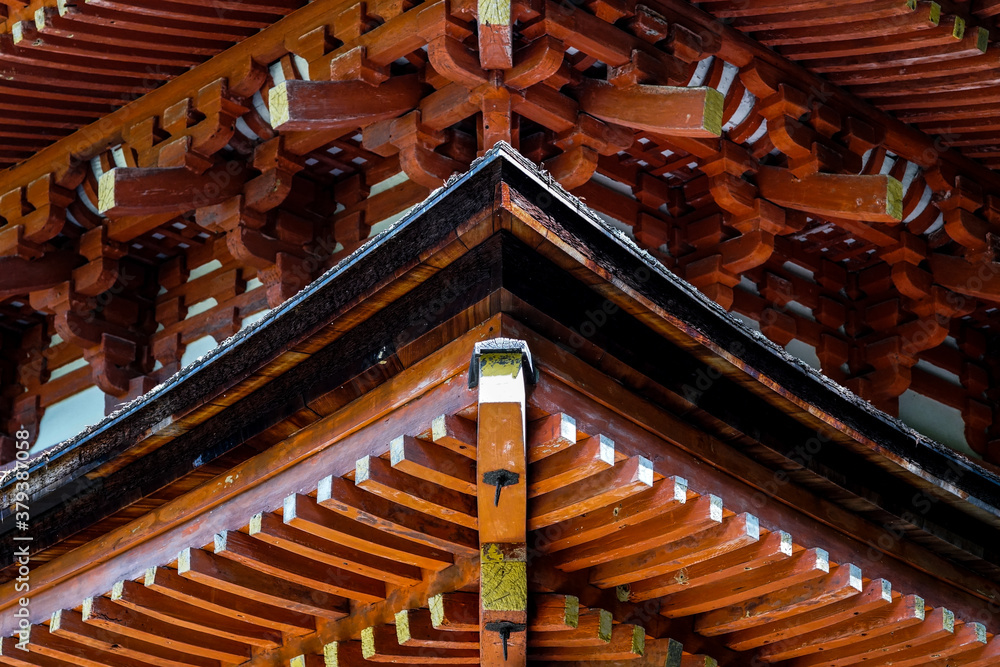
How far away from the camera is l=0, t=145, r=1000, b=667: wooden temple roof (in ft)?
18.0

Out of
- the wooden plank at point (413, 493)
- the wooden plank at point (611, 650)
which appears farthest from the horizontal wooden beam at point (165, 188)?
the wooden plank at point (611, 650)

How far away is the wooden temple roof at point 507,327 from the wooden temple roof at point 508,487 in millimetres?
18

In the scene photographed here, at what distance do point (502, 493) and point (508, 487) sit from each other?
47 millimetres

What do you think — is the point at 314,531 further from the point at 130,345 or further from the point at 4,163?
the point at 4,163

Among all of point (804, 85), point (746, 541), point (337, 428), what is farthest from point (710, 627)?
point (804, 85)

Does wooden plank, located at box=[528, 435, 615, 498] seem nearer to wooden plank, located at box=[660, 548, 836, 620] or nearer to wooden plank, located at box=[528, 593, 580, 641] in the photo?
wooden plank, located at box=[528, 593, 580, 641]

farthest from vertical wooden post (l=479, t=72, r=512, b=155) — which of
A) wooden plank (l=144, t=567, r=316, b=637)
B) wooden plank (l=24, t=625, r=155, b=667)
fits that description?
wooden plank (l=24, t=625, r=155, b=667)

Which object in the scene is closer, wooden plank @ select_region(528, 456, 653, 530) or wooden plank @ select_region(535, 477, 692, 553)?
wooden plank @ select_region(528, 456, 653, 530)

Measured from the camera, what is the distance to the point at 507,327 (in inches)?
217

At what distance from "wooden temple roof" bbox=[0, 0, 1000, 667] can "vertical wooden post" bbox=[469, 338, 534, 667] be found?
0.6 inches

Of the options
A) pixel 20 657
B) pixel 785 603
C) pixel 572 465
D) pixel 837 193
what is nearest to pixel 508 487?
pixel 572 465

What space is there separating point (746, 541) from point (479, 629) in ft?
3.86

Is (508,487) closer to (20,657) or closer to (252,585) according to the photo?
(252,585)

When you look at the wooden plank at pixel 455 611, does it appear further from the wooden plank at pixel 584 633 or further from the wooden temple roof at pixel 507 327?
the wooden plank at pixel 584 633
